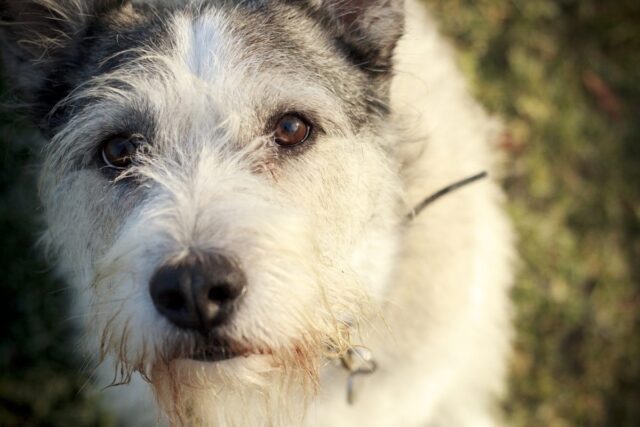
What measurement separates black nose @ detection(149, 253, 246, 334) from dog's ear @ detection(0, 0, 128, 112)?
1094 mm

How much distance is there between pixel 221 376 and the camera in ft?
6.89

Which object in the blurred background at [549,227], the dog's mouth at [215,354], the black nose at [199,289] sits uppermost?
the black nose at [199,289]

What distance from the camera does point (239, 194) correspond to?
6.84 feet

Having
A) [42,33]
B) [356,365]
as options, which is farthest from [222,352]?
[42,33]

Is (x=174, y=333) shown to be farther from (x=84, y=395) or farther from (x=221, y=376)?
(x=84, y=395)

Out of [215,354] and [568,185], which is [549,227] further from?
[215,354]

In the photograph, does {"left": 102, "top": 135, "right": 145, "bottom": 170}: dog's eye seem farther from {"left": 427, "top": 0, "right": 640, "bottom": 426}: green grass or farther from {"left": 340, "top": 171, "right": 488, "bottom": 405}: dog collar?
{"left": 427, "top": 0, "right": 640, "bottom": 426}: green grass

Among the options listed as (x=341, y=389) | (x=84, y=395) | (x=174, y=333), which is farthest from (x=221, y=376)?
(x=84, y=395)

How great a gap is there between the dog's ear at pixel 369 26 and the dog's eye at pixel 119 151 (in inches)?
34.4

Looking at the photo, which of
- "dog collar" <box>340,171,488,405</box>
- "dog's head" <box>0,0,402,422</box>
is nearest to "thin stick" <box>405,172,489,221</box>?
"dog collar" <box>340,171,488,405</box>

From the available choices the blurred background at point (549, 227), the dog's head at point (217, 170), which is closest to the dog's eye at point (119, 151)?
the dog's head at point (217, 170)

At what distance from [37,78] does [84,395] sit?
228cm

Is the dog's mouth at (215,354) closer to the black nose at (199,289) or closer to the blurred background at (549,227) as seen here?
the black nose at (199,289)

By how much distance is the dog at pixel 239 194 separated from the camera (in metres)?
1.96
